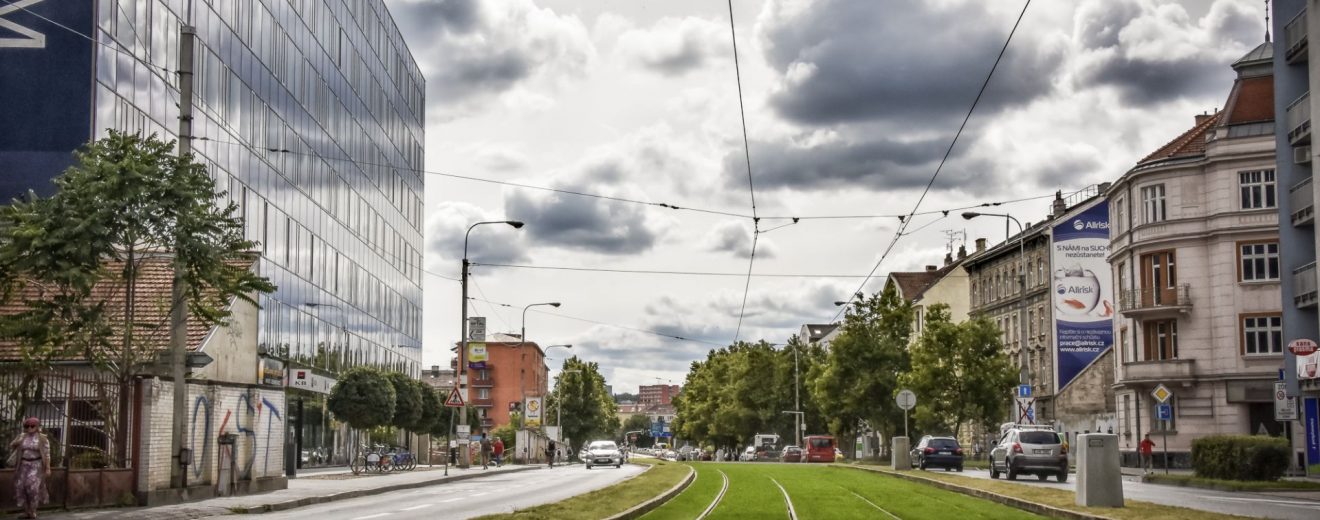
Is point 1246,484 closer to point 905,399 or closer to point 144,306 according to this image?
point 905,399

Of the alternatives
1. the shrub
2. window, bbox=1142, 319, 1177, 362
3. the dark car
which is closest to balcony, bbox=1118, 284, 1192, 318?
window, bbox=1142, 319, 1177, 362

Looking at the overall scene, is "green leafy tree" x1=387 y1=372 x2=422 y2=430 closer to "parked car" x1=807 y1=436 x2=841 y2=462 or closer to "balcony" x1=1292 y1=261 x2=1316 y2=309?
"parked car" x1=807 y1=436 x2=841 y2=462

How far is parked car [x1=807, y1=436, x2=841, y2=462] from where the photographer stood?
83875 mm

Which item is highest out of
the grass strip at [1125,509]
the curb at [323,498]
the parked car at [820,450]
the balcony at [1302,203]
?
the balcony at [1302,203]

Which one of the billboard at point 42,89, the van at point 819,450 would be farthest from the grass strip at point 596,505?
the van at point 819,450

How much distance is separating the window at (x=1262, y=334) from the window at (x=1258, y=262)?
1.57m

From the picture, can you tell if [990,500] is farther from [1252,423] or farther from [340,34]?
[340,34]

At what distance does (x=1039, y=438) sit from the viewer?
→ 39.8m

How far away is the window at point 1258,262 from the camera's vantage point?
175 ft

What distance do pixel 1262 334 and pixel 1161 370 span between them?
4.21m

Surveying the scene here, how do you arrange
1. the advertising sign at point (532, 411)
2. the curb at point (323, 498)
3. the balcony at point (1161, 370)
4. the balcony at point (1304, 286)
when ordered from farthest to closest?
the advertising sign at point (532, 411) < the balcony at point (1161, 370) < the balcony at point (1304, 286) < the curb at point (323, 498)

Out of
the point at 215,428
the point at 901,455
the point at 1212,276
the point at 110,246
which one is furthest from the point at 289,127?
the point at 1212,276

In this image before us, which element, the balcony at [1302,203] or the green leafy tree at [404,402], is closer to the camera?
the balcony at [1302,203]

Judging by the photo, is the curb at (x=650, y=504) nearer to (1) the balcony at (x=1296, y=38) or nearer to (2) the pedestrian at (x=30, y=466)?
(2) the pedestrian at (x=30, y=466)
